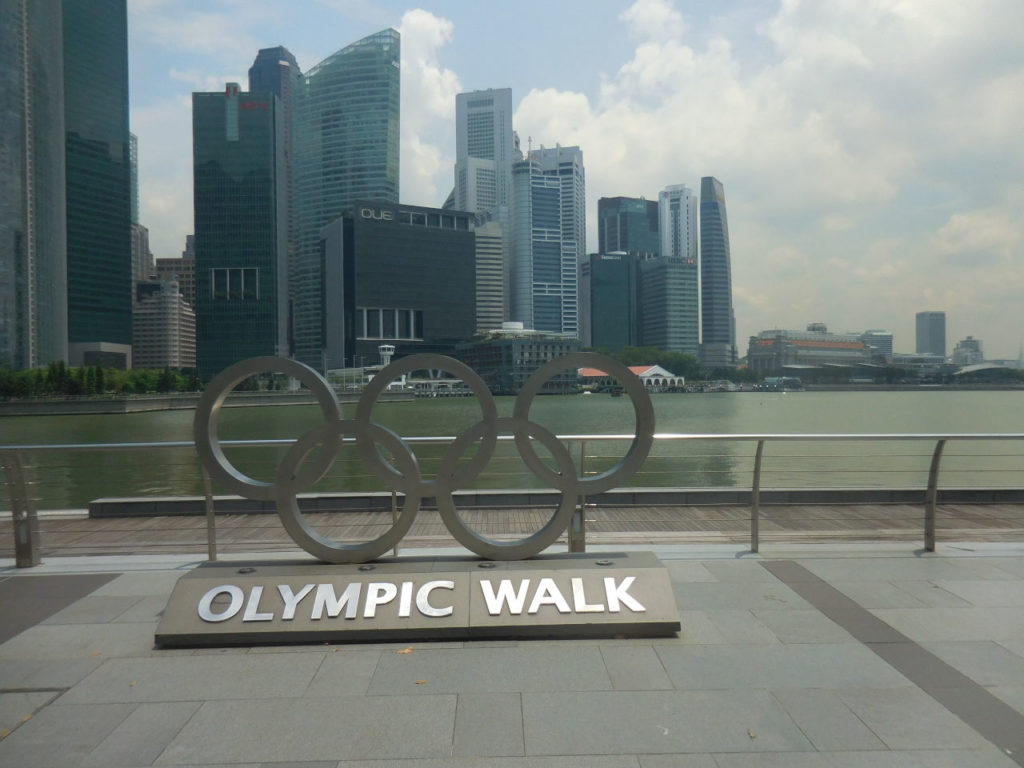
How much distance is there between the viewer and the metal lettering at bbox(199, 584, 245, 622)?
5.25 m

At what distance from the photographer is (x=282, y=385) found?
101 metres

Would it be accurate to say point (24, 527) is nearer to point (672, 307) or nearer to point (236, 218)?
point (236, 218)

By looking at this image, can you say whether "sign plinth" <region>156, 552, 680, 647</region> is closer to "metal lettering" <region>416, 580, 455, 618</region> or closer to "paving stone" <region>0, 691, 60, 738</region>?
"metal lettering" <region>416, 580, 455, 618</region>

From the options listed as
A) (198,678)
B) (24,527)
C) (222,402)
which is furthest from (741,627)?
(24,527)

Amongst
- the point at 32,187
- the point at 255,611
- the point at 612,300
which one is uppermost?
the point at 32,187

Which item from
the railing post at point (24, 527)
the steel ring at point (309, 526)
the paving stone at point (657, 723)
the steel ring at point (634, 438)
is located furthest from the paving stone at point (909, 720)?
Answer: the railing post at point (24, 527)

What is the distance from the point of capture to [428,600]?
214 inches

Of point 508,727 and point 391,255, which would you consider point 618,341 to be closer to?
point 391,255

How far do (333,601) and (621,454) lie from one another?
16000 millimetres

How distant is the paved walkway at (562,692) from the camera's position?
12.1ft

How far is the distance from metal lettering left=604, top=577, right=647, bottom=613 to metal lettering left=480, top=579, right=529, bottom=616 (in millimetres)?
612

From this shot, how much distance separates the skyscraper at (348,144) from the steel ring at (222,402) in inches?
6225

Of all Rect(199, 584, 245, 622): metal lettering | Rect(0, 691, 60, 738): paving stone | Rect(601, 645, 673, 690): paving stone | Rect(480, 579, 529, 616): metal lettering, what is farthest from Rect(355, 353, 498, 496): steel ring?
Rect(0, 691, 60, 738): paving stone

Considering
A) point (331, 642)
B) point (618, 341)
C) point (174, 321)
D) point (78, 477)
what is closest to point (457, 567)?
point (331, 642)
